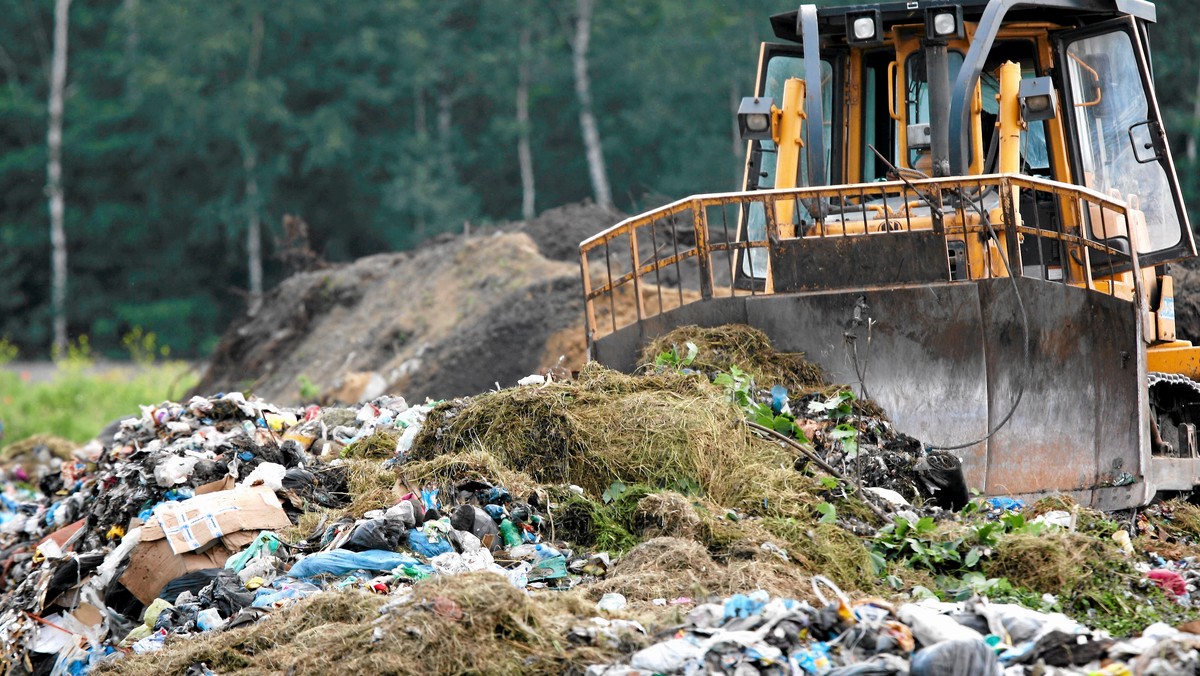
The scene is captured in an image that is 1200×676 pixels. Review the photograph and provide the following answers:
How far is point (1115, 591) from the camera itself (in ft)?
17.5

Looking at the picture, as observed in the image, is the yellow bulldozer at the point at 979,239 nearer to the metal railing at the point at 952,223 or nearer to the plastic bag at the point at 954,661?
the metal railing at the point at 952,223

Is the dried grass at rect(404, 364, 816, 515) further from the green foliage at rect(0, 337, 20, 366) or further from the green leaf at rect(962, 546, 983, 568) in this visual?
the green foliage at rect(0, 337, 20, 366)

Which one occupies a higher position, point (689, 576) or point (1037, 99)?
point (1037, 99)

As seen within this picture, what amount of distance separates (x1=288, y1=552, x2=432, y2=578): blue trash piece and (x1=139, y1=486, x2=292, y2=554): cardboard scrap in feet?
2.28

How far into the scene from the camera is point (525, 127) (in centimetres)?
3019

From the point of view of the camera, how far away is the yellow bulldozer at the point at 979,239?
6.54 meters

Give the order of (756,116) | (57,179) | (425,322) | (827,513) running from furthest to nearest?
(57,179) → (425,322) → (756,116) → (827,513)

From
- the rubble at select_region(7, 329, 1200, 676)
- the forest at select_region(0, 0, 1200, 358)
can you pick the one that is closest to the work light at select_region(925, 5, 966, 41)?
the rubble at select_region(7, 329, 1200, 676)

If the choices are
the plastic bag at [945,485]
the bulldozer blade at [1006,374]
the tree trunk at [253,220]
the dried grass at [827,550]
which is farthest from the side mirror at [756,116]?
the tree trunk at [253,220]

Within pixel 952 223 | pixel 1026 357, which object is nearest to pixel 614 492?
pixel 1026 357

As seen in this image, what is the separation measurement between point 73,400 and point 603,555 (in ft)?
42.3

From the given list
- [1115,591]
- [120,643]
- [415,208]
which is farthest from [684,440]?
[415,208]

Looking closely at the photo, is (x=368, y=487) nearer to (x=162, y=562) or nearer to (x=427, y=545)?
(x=427, y=545)

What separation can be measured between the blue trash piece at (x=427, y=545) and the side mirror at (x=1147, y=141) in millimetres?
4393
